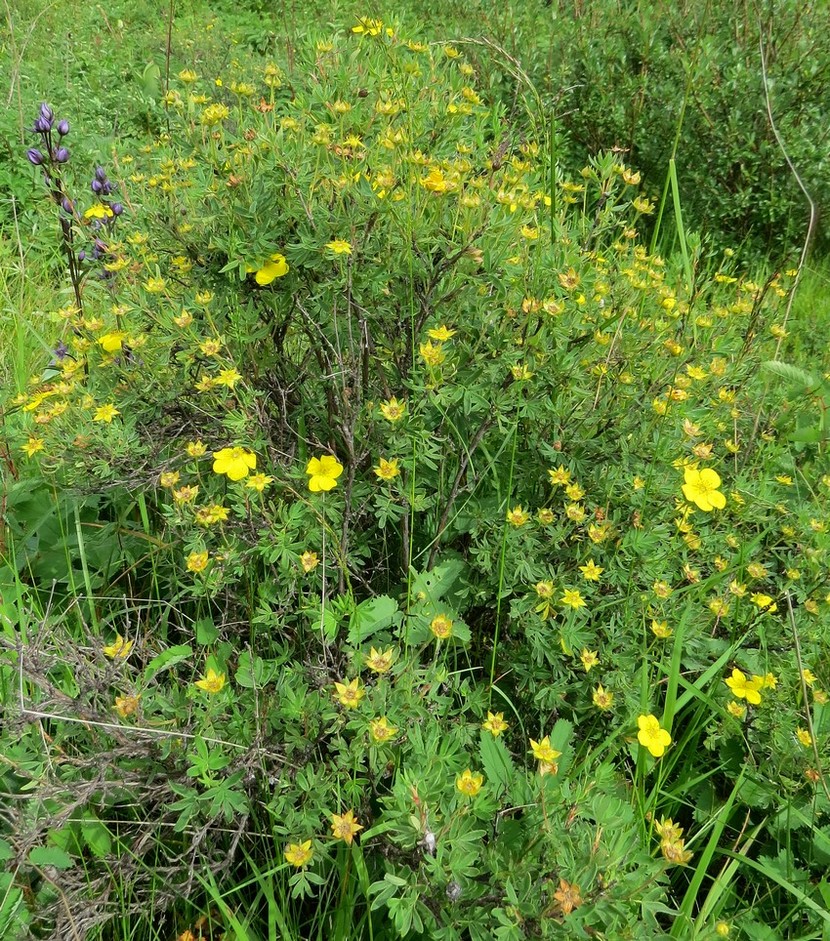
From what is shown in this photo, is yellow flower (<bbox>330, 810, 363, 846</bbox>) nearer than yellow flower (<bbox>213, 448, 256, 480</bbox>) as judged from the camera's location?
Yes

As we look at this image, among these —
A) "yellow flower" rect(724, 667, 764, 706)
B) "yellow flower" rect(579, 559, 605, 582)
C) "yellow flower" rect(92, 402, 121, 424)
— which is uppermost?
"yellow flower" rect(92, 402, 121, 424)

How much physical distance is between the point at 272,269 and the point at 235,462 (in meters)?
0.38

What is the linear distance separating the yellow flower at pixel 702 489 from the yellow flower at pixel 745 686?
332 millimetres

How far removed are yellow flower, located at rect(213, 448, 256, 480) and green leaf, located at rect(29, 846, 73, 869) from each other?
677 millimetres

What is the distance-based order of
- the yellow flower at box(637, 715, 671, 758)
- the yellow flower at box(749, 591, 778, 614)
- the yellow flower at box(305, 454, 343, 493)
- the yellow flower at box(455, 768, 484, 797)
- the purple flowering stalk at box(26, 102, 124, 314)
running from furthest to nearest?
the purple flowering stalk at box(26, 102, 124, 314), the yellow flower at box(749, 591, 778, 614), the yellow flower at box(305, 454, 343, 493), the yellow flower at box(637, 715, 671, 758), the yellow flower at box(455, 768, 484, 797)

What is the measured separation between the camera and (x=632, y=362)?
1.66 meters

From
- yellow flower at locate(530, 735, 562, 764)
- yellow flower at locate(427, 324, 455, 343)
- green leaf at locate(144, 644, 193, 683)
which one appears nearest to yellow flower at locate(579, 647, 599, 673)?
yellow flower at locate(530, 735, 562, 764)

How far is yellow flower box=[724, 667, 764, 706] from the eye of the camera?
5.01 ft

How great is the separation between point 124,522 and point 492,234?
112cm

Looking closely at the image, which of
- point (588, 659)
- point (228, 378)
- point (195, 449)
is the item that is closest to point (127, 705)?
point (195, 449)

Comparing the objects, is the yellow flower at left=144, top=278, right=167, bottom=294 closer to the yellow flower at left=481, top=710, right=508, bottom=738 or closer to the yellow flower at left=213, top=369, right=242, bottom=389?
the yellow flower at left=213, top=369, right=242, bottom=389

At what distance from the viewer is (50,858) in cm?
128

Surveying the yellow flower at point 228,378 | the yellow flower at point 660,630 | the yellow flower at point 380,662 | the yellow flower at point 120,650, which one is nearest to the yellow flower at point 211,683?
the yellow flower at point 120,650

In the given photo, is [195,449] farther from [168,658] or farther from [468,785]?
[468,785]
